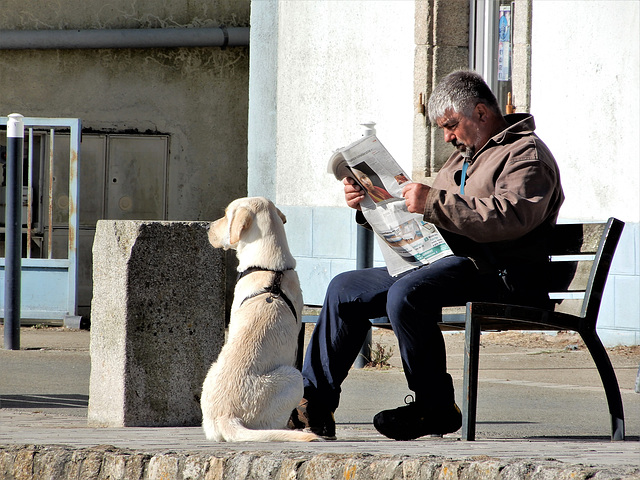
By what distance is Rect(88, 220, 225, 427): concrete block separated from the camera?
4.77m

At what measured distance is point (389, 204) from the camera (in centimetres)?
435

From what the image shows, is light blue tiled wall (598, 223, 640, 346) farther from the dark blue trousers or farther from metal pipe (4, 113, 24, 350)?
metal pipe (4, 113, 24, 350)

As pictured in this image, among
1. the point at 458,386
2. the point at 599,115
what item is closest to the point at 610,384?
the point at 458,386

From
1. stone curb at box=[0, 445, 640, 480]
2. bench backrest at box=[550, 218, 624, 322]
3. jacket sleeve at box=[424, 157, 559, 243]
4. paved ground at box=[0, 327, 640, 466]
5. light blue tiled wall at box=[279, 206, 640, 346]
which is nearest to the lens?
stone curb at box=[0, 445, 640, 480]

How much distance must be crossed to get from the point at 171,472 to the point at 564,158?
629 centimetres

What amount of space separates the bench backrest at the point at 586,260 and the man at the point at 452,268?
0.16 m

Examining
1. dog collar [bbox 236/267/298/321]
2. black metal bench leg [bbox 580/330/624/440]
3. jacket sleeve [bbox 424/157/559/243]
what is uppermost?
jacket sleeve [bbox 424/157/559/243]

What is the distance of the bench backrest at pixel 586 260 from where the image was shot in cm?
418

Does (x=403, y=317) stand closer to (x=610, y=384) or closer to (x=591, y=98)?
(x=610, y=384)

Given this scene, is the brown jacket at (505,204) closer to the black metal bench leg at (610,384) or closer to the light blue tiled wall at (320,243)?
the black metal bench leg at (610,384)

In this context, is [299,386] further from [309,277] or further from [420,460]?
[309,277]

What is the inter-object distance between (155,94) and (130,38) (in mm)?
831

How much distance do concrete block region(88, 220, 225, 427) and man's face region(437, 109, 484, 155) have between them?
4.11 ft

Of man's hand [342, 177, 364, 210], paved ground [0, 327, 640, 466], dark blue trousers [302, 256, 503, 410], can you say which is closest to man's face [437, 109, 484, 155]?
man's hand [342, 177, 364, 210]
